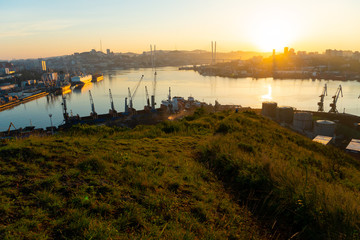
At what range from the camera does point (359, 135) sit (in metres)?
13.9

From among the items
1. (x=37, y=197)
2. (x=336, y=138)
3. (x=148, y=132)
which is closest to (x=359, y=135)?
(x=336, y=138)

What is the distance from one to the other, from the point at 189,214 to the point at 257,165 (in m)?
1.45

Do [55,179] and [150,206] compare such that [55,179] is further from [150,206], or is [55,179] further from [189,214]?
[189,214]

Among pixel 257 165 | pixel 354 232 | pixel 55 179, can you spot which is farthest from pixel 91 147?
pixel 354 232

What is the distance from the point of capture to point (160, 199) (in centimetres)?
215

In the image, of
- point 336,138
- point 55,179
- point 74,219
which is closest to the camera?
point 74,219

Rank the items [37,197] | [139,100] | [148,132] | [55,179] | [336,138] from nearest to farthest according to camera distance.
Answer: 1. [37,197]
2. [55,179]
3. [148,132]
4. [336,138]
5. [139,100]

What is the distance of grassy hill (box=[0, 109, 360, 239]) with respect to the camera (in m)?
1.72

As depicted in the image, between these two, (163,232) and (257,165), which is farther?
(257,165)

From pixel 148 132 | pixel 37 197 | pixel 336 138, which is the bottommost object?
pixel 336 138

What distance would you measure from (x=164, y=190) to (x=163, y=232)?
0.69 meters

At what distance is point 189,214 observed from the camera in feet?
6.65

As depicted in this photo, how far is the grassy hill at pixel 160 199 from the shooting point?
1.72m

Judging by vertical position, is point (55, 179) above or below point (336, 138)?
above
